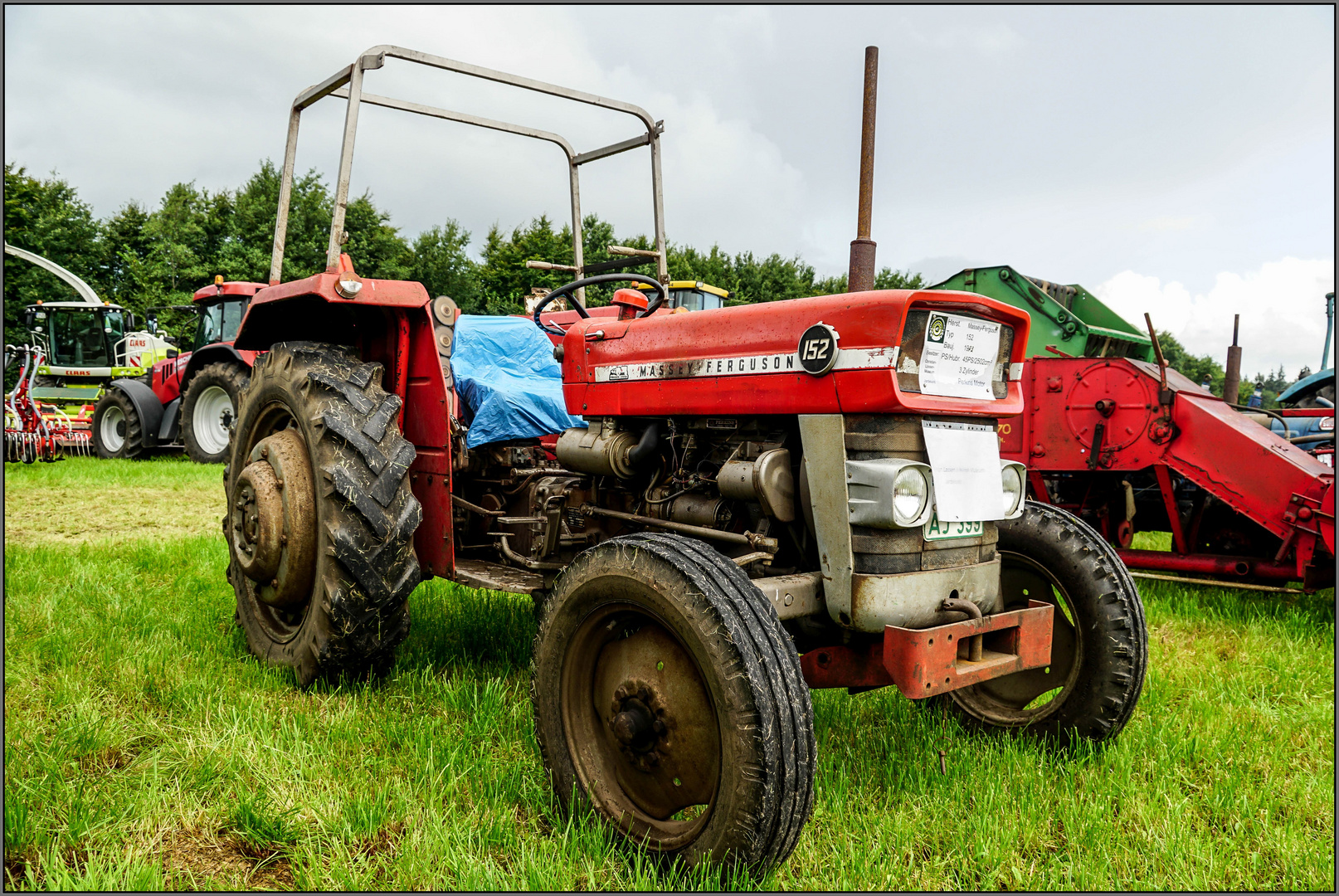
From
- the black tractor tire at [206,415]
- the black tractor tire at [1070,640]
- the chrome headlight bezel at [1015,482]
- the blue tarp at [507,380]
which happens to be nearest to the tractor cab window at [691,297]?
the black tractor tire at [206,415]

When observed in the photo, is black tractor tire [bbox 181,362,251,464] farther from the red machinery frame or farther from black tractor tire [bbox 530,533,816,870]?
black tractor tire [bbox 530,533,816,870]

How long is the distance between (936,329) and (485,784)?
69.2 inches

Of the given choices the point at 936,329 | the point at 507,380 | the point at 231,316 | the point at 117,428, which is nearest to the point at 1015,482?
the point at 936,329

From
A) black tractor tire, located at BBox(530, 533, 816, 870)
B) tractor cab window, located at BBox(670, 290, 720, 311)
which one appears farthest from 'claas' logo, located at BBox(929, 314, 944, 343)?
tractor cab window, located at BBox(670, 290, 720, 311)

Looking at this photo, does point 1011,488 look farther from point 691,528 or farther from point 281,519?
point 281,519

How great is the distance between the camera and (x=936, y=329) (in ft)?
7.32

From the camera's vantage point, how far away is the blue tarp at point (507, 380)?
344 cm

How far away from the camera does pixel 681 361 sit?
2578 millimetres

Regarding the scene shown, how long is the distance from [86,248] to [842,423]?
36063 mm

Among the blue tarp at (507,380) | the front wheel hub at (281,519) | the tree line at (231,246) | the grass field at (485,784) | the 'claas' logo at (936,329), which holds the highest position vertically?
the tree line at (231,246)

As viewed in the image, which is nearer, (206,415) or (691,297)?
(206,415)

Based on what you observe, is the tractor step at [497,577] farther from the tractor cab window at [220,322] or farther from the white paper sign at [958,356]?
the tractor cab window at [220,322]

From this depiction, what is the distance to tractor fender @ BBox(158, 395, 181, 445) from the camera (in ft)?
39.2

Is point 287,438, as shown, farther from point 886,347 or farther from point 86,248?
point 86,248
